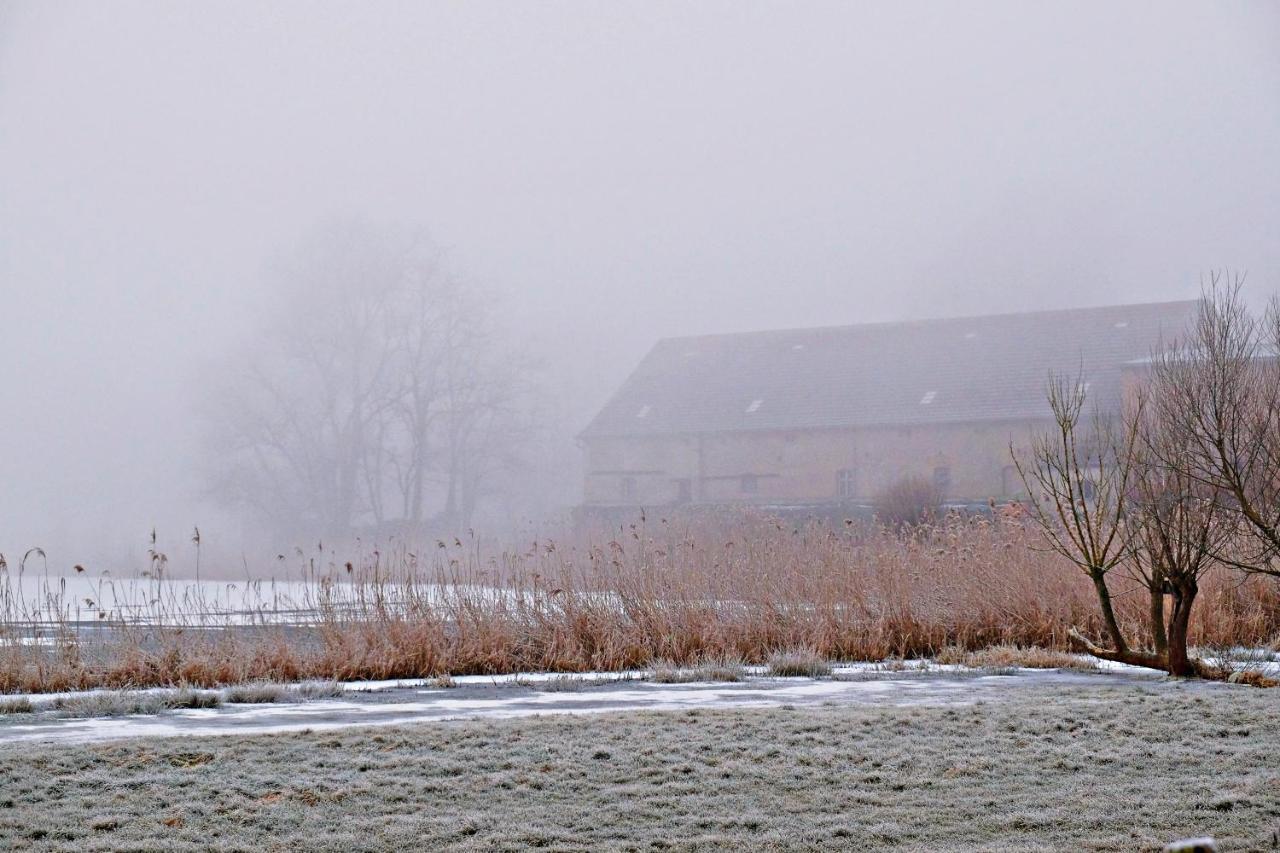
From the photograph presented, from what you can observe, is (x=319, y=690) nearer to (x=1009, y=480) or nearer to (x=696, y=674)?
(x=696, y=674)

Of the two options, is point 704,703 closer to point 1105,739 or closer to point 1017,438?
point 1105,739

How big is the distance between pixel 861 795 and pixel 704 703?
3143 millimetres

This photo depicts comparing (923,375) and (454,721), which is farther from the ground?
(923,375)

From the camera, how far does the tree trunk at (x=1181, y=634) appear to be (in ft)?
35.0

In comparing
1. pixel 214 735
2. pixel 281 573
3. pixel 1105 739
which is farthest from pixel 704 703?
pixel 281 573

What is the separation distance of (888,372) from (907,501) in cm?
1804

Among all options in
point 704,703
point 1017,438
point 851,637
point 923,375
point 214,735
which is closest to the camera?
point 214,735

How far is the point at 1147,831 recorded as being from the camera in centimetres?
520

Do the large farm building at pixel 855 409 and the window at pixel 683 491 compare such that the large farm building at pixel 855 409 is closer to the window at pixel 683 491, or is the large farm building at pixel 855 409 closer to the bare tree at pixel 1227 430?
the window at pixel 683 491

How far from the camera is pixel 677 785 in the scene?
5926mm

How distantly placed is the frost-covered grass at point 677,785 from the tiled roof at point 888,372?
36797 mm

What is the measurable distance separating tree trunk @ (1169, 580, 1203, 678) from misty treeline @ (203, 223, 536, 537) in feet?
99.6

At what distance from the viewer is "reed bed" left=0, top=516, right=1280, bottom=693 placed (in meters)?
10.9

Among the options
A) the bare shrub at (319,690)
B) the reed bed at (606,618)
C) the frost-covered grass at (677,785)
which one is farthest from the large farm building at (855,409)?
the frost-covered grass at (677,785)
